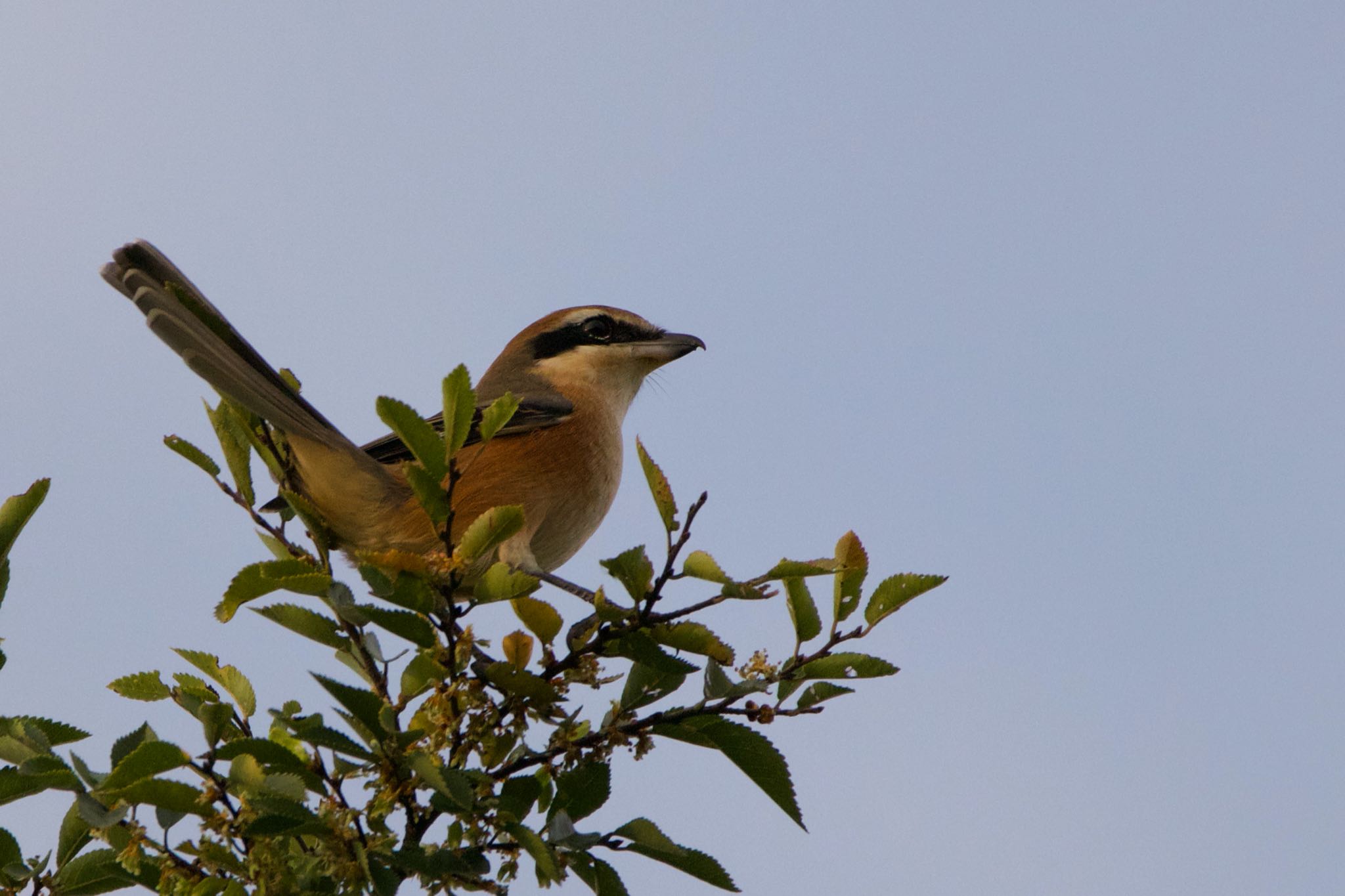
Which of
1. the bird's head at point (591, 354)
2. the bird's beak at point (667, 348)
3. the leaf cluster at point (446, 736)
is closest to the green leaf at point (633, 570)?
the leaf cluster at point (446, 736)

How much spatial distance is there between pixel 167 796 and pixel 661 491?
126 centimetres

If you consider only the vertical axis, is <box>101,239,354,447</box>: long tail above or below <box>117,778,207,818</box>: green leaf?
above

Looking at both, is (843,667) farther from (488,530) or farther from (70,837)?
(70,837)

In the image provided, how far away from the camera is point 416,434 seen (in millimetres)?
2625

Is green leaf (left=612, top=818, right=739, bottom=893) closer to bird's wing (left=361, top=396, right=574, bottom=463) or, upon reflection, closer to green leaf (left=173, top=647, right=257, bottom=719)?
green leaf (left=173, top=647, right=257, bottom=719)

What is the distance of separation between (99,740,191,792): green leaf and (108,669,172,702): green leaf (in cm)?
48

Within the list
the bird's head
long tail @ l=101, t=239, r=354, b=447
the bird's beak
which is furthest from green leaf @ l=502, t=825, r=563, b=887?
the bird's beak

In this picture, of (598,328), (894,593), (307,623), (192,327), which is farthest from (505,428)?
(894,593)

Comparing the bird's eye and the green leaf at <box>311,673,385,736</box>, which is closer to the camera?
the green leaf at <box>311,673,385,736</box>

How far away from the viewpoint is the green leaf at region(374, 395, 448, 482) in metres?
2.54

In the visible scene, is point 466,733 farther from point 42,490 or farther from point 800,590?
point 42,490

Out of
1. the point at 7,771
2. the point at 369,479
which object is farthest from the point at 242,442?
the point at 7,771

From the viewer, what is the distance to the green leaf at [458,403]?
8.71ft

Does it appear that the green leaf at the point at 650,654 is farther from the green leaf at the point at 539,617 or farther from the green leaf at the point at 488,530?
the green leaf at the point at 488,530
